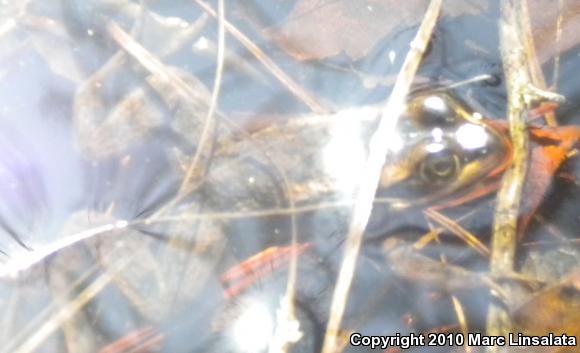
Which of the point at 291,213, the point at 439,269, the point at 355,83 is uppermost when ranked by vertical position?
the point at 355,83

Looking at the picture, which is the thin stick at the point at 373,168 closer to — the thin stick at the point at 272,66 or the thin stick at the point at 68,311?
the thin stick at the point at 272,66

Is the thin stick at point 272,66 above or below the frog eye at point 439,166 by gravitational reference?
above

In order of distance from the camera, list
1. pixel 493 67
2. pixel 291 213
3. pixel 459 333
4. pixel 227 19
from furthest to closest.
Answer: pixel 227 19 < pixel 493 67 < pixel 291 213 < pixel 459 333

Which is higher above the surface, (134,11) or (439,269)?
(134,11)

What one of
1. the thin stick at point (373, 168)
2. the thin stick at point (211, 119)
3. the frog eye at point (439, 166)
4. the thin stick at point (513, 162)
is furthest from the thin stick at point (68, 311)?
the thin stick at point (513, 162)

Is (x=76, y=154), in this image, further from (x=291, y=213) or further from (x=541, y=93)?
(x=541, y=93)

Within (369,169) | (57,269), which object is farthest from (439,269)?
(57,269)

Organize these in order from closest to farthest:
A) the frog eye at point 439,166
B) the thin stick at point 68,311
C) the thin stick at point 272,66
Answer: the thin stick at point 68,311 → the frog eye at point 439,166 → the thin stick at point 272,66
